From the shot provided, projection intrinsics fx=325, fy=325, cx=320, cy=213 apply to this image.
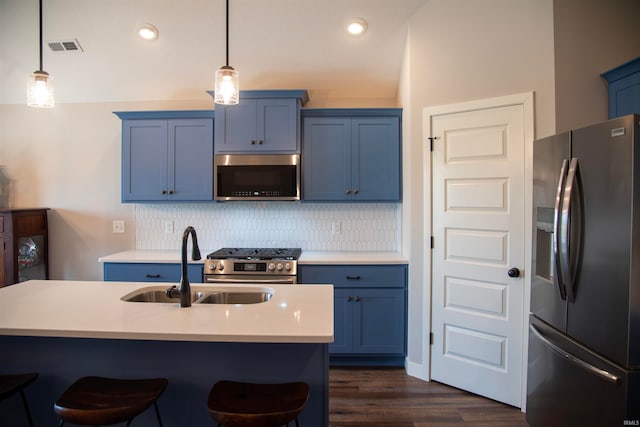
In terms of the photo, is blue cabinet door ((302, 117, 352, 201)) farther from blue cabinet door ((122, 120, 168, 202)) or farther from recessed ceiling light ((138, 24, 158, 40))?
Result: recessed ceiling light ((138, 24, 158, 40))

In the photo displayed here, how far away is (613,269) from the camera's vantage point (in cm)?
135

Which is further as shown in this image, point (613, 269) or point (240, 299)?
point (240, 299)

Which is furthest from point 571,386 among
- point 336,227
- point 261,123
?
point 261,123

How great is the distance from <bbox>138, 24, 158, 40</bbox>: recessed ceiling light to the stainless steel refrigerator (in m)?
3.09

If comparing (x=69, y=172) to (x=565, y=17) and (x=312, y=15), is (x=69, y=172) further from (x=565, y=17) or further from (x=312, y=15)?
(x=565, y=17)

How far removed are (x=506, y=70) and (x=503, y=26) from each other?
1.02 ft

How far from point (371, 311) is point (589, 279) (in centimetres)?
161

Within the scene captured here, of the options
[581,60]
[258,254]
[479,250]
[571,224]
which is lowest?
[258,254]

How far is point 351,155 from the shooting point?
9.92 ft

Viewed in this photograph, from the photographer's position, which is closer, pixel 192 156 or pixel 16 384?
pixel 16 384

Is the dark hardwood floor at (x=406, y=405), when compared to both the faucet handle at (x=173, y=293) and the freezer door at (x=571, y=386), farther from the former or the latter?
the faucet handle at (x=173, y=293)

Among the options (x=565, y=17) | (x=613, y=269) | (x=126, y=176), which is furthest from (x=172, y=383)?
(x=565, y=17)

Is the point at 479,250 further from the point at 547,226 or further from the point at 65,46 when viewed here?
the point at 65,46

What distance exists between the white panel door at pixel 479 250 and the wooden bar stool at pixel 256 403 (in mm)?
1562
